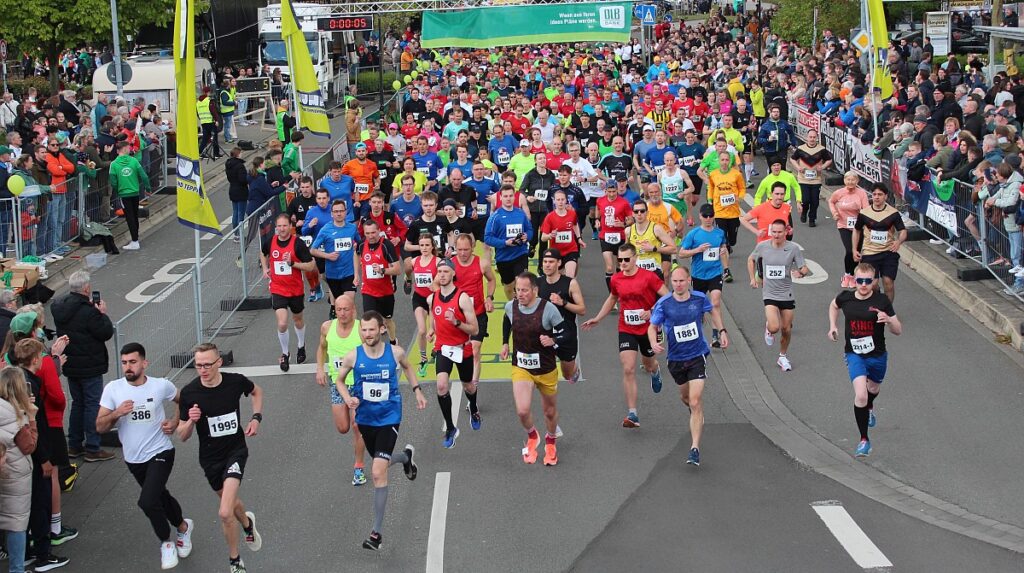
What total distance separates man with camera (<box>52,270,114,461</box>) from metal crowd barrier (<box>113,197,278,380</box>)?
1.74 feet

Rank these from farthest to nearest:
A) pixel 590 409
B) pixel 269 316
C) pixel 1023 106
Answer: pixel 1023 106
pixel 269 316
pixel 590 409

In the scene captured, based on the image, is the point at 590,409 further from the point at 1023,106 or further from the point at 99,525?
the point at 1023,106

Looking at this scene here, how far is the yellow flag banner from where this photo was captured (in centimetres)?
2094

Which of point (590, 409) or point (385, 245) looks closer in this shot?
point (590, 409)

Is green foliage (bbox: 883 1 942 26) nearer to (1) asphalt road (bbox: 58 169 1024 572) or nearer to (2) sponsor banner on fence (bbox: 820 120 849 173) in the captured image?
(2) sponsor banner on fence (bbox: 820 120 849 173)

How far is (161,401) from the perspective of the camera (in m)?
9.54

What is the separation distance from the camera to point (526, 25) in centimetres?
3120

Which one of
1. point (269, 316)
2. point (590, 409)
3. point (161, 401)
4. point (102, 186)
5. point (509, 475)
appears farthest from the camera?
point (102, 186)

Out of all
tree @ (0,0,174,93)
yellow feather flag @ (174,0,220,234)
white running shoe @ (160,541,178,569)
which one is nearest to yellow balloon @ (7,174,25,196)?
yellow feather flag @ (174,0,220,234)

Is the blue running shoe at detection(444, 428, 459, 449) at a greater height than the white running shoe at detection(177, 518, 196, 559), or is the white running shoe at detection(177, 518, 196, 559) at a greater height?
the blue running shoe at detection(444, 428, 459, 449)

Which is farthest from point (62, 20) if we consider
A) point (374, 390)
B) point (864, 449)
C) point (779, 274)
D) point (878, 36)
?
point (864, 449)

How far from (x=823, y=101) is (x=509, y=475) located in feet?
60.5

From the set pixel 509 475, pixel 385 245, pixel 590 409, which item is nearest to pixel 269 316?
pixel 385 245

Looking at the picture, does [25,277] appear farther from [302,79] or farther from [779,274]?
[779,274]
